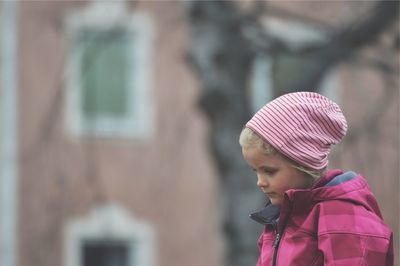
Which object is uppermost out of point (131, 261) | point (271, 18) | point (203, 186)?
point (271, 18)

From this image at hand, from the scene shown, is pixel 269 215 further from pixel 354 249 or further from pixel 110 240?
pixel 110 240

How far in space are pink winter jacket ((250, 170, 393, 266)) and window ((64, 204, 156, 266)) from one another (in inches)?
566

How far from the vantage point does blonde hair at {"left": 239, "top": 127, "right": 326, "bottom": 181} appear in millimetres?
3182

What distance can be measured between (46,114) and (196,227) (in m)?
2.83

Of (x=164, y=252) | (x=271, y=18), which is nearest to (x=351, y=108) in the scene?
(x=271, y=18)

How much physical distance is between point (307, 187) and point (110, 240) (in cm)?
1529

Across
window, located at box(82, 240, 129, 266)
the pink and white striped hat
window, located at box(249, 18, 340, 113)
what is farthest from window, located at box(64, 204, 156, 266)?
the pink and white striped hat

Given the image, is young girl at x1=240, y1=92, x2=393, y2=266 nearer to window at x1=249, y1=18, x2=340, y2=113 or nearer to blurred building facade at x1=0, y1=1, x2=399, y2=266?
window at x1=249, y1=18, x2=340, y2=113

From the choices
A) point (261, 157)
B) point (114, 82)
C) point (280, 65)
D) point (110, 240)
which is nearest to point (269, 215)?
point (261, 157)

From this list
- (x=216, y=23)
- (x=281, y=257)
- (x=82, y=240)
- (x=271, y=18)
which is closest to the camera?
(x=281, y=257)

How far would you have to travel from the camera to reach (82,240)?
18.0 metres

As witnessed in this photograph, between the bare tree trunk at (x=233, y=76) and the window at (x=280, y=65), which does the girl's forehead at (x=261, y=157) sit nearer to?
the bare tree trunk at (x=233, y=76)

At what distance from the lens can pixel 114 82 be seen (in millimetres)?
17859

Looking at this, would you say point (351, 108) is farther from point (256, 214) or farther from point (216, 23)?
point (256, 214)
